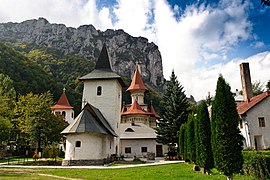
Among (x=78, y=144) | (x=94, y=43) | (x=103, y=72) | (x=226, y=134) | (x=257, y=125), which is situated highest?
(x=94, y=43)

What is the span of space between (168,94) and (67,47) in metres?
112

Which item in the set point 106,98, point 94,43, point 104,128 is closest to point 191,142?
point 104,128

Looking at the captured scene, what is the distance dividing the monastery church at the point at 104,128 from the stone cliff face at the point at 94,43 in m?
91.7

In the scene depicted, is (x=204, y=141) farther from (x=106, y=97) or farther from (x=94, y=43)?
(x=94, y=43)

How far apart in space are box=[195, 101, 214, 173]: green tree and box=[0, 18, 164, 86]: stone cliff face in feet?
382

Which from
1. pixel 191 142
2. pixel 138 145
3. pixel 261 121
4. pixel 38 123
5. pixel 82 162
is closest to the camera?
pixel 191 142

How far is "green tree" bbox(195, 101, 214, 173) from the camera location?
495 inches

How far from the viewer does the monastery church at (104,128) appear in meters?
21.8

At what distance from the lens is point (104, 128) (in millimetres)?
24312

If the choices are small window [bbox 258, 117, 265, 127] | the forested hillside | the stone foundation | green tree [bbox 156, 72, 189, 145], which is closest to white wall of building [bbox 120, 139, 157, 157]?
green tree [bbox 156, 72, 189, 145]

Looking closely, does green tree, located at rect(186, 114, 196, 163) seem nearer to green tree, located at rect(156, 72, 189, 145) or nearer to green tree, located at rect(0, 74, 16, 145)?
green tree, located at rect(156, 72, 189, 145)

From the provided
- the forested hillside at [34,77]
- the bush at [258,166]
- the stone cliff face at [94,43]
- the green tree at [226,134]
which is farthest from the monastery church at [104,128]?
the stone cliff face at [94,43]

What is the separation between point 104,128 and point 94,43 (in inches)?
4729

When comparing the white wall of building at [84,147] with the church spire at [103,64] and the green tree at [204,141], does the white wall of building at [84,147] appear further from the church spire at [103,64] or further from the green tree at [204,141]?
the church spire at [103,64]
